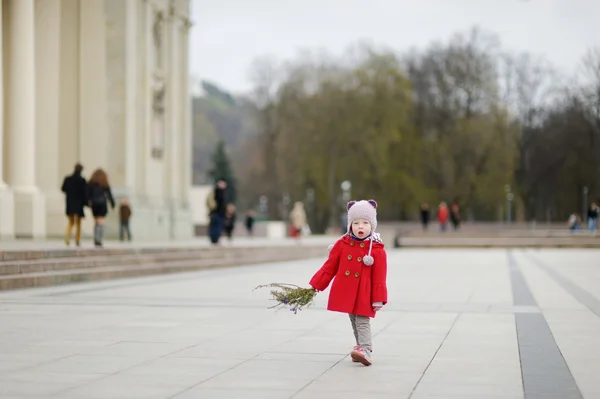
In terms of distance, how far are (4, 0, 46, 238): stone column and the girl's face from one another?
78.5 feet

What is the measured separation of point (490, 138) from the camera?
76.8 meters

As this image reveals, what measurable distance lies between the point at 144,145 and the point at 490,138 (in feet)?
135

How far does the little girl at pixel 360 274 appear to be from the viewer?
9.10 meters

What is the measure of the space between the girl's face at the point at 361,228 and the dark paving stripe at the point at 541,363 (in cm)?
172

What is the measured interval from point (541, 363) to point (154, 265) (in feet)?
52.1


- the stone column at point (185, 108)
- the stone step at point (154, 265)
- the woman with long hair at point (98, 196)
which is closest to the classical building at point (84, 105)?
the stone column at point (185, 108)

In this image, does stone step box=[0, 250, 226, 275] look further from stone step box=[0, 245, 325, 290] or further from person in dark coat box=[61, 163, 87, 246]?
person in dark coat box=[61, 163, 87, 246]

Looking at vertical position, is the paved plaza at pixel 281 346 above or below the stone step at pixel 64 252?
below

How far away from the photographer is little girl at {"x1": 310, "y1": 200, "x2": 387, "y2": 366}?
9.10m

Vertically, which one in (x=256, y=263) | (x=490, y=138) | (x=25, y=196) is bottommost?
(x=256, y=263)

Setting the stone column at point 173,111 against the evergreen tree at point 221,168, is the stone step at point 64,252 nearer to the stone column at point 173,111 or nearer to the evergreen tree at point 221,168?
the stone column at point 173,111

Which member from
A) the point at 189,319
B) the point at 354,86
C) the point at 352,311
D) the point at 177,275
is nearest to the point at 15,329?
the point at 189,319

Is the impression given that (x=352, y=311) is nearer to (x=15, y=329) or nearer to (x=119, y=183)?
(x=15, y=329)

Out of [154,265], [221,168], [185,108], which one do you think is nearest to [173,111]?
[185,108]
